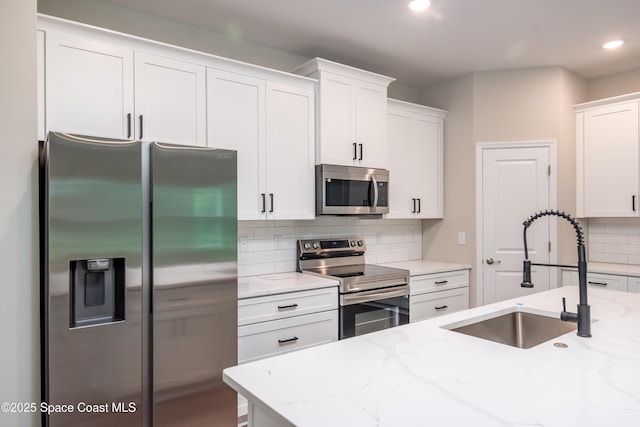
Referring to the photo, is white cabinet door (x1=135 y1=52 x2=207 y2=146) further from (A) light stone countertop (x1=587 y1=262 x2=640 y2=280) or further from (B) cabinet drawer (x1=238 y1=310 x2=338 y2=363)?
(A) light stone countertop (x1=587 y1=262 x2=640 y2=280)

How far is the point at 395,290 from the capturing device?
3.24m

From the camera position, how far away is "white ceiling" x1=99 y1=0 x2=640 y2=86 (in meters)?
2.64

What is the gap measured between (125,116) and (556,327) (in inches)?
95.9

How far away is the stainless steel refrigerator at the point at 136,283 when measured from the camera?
5.64ft

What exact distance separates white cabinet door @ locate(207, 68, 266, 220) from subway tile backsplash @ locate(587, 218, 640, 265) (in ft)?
10.9

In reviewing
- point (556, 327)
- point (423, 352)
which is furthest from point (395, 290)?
point (423, 352)

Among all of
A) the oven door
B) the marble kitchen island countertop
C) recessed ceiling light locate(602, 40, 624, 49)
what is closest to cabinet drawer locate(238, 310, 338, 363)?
the oven door

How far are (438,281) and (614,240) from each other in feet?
6.00

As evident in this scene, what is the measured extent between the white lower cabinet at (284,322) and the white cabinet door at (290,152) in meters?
0.62

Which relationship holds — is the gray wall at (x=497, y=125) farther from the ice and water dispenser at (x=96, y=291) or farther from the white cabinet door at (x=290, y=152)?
the ice and water dispenser at (x=96, y=291)

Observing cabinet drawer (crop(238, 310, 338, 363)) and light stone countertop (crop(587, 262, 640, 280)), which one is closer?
cabinet drawer (crop(238, 310, 338, 363))

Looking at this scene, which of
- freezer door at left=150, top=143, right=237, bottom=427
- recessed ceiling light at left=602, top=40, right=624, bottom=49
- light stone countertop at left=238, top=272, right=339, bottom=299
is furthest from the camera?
recessed ceiling light at left=602, top=40, right=624, bottom=49

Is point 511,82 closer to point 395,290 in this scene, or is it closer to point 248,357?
point 395,290

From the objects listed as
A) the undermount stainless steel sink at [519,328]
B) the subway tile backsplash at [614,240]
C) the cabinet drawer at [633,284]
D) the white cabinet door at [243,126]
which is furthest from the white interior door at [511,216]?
the white cabinet door at [243,126]
